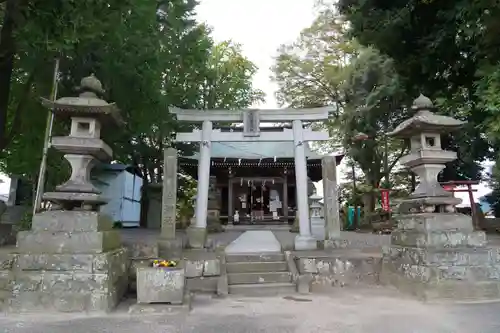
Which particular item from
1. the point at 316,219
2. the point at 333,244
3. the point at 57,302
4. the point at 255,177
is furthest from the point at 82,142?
the point at 255,177

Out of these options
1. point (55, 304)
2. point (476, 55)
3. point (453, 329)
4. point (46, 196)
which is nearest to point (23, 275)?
point (55, 304)

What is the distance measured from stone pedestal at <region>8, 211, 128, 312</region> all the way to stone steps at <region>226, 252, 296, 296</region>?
250 centimetres

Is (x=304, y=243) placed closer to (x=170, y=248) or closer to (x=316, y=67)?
(x=170, y=248)

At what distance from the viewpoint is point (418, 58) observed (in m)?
10.1

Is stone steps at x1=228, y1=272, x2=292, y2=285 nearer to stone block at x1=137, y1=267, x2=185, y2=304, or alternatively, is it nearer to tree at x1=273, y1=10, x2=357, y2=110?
stone block at x1=137, y1=267, x2=185, y2=304

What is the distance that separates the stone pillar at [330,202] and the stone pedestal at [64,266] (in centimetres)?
619

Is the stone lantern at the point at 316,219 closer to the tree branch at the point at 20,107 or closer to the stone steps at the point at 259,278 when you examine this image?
the stone steps at the point at 259,278

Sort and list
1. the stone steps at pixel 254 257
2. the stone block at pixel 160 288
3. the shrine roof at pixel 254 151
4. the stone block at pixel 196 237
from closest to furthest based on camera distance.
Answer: the stone block at pixel 160 288 → the stone steps at pixel 254 257 → the stone block at pixel 196 237 → the shrine roof at pixel 254 151

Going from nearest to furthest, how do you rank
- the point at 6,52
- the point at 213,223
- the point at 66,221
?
the point at 66,221
the point at 6,52
the point at 213,223

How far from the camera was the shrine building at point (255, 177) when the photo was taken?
1873 cm

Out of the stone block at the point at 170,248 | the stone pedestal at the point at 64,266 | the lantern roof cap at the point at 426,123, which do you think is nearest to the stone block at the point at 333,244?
the lantern roof cap at the point at 426,123

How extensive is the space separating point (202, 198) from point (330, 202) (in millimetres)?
3689

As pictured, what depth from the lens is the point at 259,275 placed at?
734 centimetres

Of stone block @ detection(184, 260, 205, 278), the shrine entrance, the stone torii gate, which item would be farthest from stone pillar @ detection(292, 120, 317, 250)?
the shrine entrance
